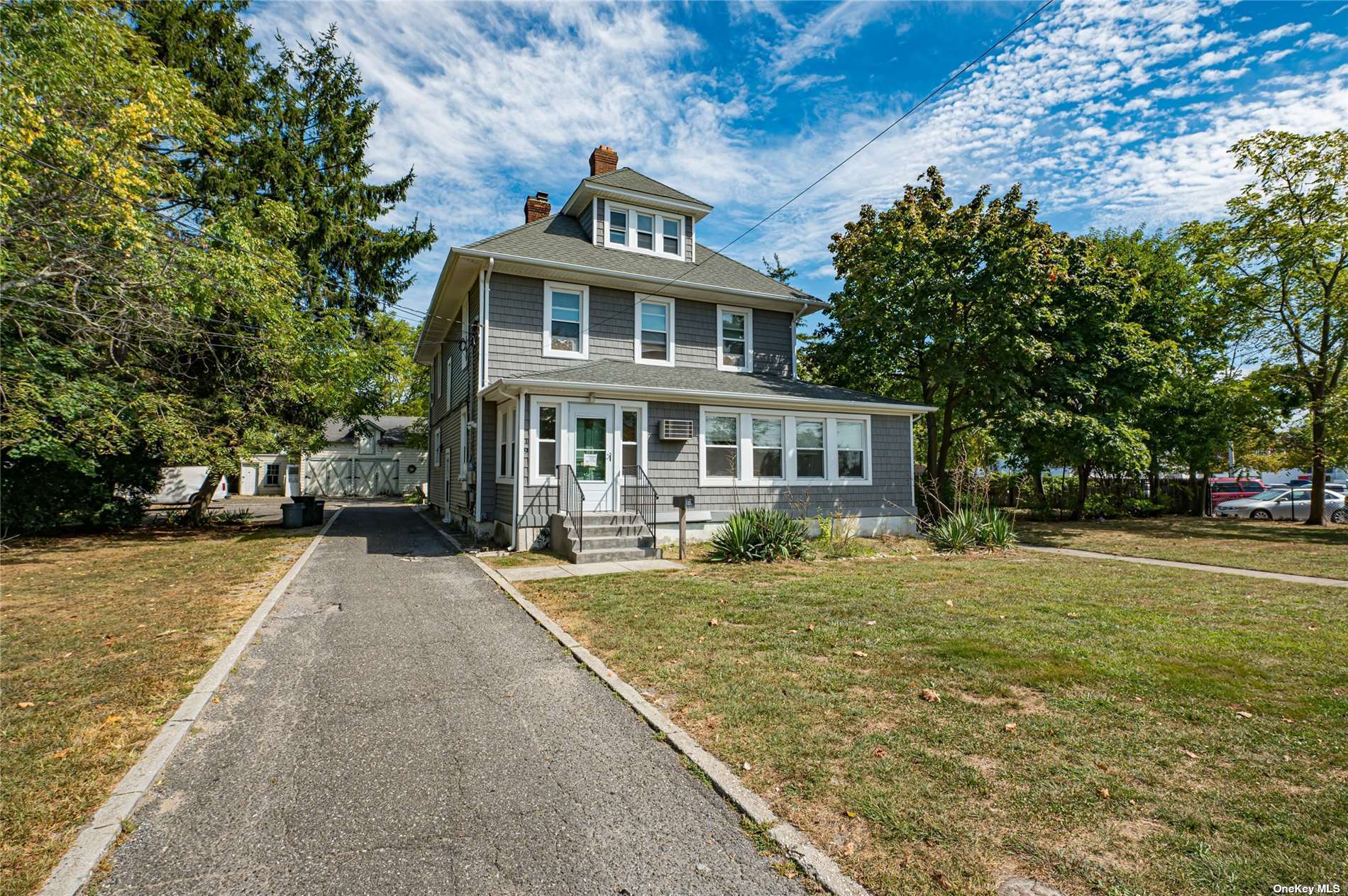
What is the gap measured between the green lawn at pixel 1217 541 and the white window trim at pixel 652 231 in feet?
38.3

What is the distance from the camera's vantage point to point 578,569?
387 inches

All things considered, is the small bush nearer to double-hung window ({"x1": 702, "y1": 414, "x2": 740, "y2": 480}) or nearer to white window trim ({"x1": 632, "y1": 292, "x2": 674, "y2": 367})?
double-hung window ({"x1": 702, "y1": 414, "x2": 740, "y2": 480})

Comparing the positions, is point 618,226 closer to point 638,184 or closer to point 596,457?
point 638,184

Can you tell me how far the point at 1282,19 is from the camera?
22.5 ft

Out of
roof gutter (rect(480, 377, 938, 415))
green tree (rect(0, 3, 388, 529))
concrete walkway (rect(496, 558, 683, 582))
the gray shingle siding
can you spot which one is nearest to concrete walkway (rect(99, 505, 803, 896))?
concrete walkway (rect(496, 558, 683, 582))

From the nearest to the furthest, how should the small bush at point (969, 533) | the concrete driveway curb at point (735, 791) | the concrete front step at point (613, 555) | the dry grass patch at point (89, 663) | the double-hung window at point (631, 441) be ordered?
the concrete driveway curb at point (735, 791)
the dry grass patch at point (89, 663)
the concrete front step at point (613, 555)
the small bush at point (969, 533)
the double-hung window at point (631, 441)

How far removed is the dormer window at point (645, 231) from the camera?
15.5 metres

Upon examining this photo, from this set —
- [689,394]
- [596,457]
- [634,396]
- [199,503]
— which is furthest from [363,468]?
[689,394]

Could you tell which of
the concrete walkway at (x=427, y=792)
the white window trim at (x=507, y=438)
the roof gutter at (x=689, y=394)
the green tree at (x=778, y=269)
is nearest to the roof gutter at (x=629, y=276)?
the roof gutter at (x=689, y=394)

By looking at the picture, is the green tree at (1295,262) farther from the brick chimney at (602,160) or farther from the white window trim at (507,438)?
the white window trim at (507,438)

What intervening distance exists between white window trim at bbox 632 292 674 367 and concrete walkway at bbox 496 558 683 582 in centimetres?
588

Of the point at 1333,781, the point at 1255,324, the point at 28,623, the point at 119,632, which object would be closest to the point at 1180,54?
the point at 1333,781

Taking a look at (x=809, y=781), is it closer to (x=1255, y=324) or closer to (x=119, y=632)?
(x=119, y=632)

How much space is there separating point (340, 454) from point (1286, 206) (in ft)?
137
